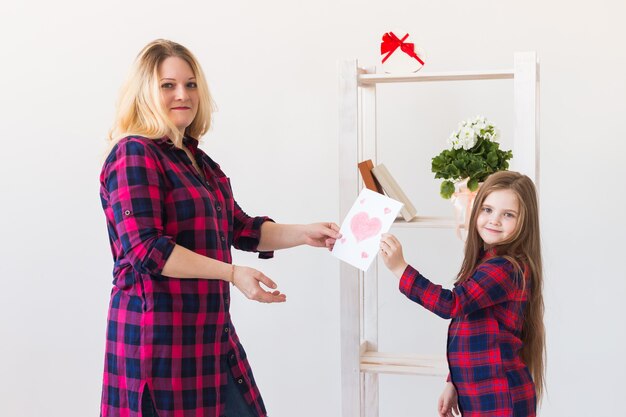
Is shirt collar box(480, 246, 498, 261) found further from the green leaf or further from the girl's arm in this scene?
the green leaf

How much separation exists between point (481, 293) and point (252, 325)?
1666 millimetres

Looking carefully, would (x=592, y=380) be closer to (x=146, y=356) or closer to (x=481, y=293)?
(x=481, y=293)

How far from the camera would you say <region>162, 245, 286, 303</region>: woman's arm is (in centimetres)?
208

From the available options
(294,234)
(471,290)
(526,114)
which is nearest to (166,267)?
(294,234)

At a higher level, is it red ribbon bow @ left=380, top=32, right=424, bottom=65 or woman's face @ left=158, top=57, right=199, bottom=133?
red ribbon bow @ left=380, top=32, right=424, bottom=65

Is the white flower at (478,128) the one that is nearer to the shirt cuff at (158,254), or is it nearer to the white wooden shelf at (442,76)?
the white wooden shelf at (442,76)

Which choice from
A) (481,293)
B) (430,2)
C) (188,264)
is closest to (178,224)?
(188,264)

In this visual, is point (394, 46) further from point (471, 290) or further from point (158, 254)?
point (158, 254)

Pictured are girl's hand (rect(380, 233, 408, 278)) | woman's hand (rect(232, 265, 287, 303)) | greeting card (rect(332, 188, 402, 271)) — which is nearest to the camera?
woman's hand (rect(232, 265, 287, 303))

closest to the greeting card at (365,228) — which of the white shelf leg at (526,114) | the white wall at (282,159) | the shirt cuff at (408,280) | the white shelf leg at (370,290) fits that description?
the shirt cuff at (408,280)

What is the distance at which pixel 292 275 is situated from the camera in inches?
144

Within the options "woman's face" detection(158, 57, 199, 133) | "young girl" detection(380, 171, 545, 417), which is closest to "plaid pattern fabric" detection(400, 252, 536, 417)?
"young girl" detection(380, 171, 545, 417)

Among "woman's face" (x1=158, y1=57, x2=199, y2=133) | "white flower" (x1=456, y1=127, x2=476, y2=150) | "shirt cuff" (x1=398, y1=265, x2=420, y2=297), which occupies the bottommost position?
"shirt cuff" (x1=398, y1=265, x2=420, y2=297)

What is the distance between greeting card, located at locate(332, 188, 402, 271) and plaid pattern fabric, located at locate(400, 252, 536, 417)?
0.16m
